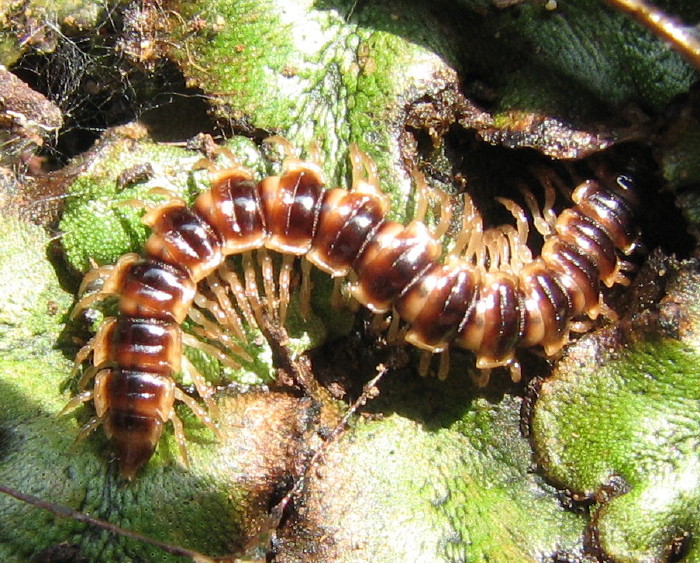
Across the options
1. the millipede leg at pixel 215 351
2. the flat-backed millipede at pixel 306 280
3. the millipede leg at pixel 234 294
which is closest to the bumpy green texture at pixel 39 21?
the flat-backed millipede at pixel 306 280

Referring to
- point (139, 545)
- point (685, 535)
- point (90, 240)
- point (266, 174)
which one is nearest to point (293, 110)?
point (266, 174)

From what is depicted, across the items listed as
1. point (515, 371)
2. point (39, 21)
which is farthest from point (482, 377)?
point (39, 21)

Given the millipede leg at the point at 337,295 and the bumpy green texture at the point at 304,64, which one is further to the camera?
the millipede leg at the point at 337,295

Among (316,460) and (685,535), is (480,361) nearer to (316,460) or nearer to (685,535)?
(316,460)

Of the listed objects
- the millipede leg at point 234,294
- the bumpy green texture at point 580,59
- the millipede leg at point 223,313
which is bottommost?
the millipede leg at point 223,313

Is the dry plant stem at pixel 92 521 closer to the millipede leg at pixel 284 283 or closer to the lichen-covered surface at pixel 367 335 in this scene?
the lichen-covered surface at pixel 367 335
